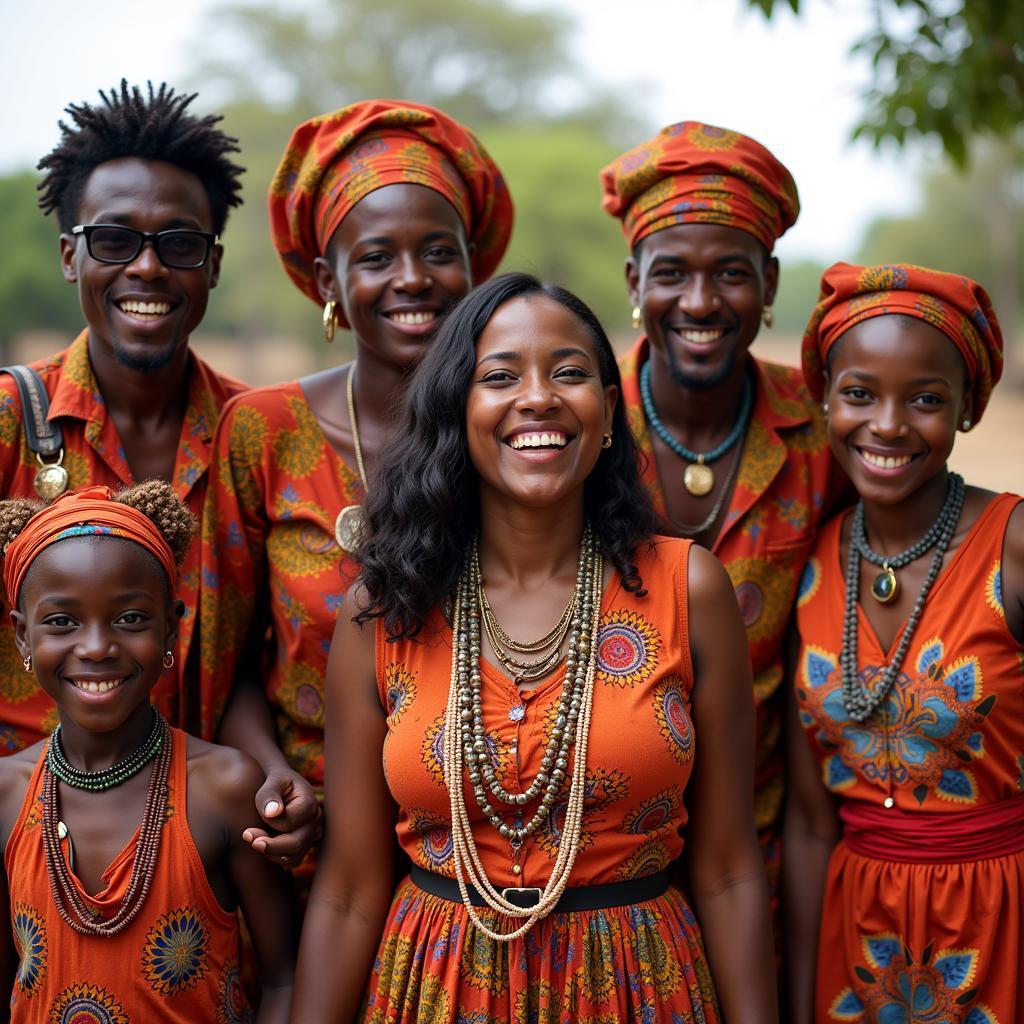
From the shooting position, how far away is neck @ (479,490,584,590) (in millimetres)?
3105

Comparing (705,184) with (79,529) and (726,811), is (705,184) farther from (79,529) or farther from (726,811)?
(79,529)

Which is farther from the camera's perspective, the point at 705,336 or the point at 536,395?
the point at 705,336

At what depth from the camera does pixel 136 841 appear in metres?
3.01

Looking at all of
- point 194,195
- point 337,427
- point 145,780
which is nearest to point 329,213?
point 194,195

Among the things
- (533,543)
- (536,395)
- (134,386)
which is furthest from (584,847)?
(134,386)

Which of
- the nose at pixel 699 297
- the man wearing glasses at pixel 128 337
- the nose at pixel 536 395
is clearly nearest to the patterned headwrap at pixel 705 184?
the nose at pixel 699 297

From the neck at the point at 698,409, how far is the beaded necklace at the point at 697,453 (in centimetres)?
2

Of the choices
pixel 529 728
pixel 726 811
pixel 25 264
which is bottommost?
pixel 726 811

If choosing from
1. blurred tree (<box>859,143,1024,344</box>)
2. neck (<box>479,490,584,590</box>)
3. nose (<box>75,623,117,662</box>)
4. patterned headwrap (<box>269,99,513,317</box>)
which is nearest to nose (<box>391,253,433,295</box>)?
patterned headwrap (<box>269,99,513,317</box>)

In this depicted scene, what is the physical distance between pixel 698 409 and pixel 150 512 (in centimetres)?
168

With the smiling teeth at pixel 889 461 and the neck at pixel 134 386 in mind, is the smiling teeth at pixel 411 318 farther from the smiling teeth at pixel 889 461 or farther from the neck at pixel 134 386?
the smiling teeth at pixel 889 461

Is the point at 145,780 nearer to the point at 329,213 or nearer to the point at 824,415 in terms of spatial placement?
the point at 329,213

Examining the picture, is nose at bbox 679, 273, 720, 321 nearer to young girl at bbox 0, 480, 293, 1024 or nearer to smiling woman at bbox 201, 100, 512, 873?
smiling woman at bbox 201, 100, 512, 873

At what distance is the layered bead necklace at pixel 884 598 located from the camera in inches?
134
